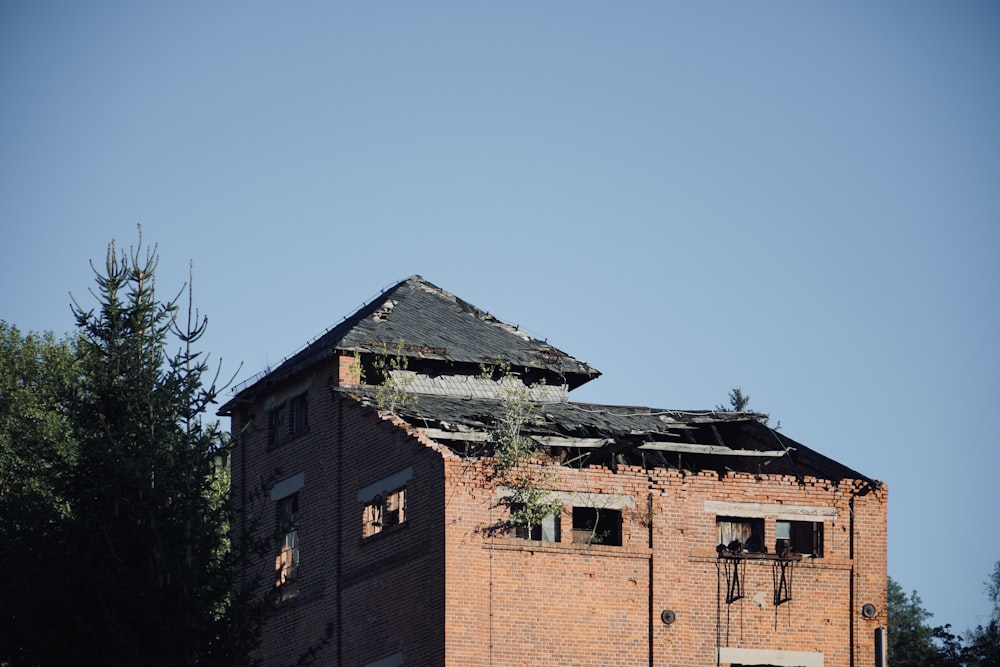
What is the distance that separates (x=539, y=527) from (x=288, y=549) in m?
9.00

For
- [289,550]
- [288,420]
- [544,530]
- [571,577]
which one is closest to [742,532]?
[571,577]

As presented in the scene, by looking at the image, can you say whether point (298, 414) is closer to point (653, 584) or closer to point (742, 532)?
point (653, 584)

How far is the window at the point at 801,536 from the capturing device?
131 ft

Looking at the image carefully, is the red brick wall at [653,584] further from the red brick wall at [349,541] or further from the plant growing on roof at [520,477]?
the red brick wall at [349,541]

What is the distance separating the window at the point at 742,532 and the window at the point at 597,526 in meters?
2.49

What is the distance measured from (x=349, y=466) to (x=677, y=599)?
883 cm

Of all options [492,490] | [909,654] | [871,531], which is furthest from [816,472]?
[909,654]

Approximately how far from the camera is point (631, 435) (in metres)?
41.8

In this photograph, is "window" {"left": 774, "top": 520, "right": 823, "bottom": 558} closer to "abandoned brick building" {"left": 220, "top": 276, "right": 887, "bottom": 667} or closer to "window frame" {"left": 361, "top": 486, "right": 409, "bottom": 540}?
"abandoned brick building" {"left": 220, "top": 276, "right": 887, "bottom": 667}

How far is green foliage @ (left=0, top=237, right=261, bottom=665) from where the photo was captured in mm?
29250

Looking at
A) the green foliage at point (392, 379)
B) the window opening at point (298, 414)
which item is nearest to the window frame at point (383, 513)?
the green foliage at point (392, 379)

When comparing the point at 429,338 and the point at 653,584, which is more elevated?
the point at 429,338

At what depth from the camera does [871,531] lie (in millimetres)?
40156

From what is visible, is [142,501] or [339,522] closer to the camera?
[142,501]
